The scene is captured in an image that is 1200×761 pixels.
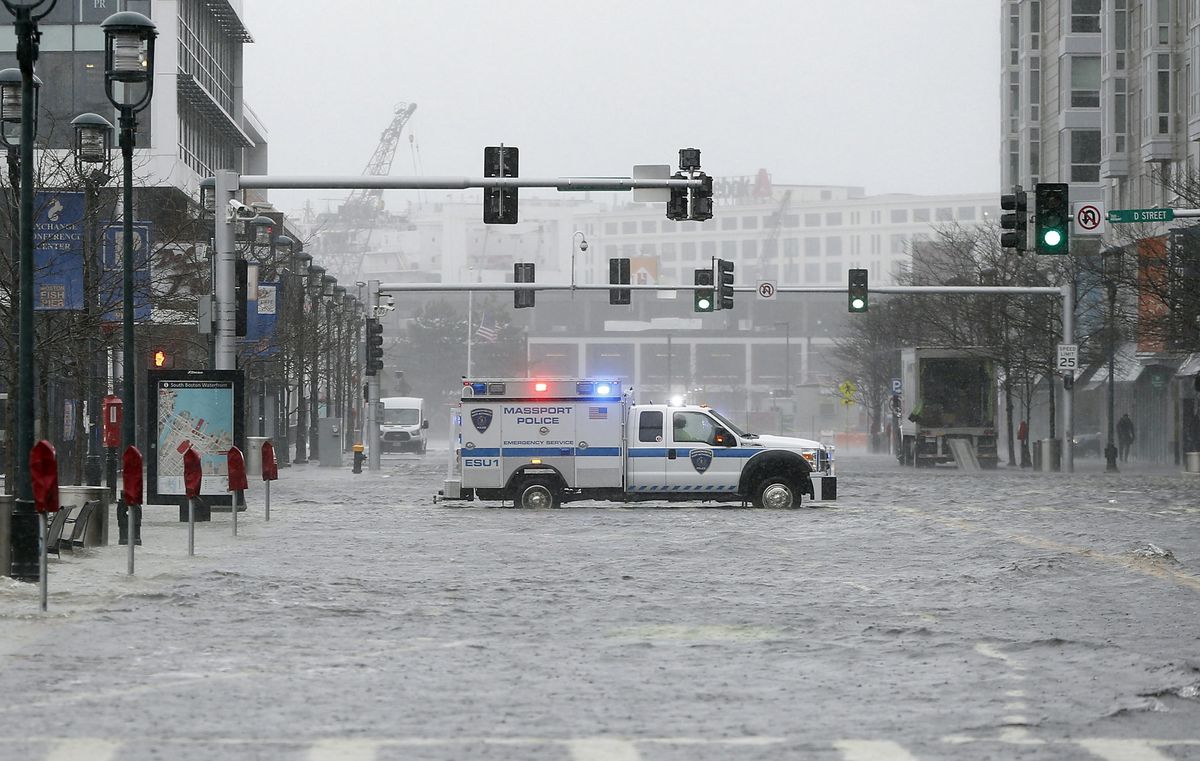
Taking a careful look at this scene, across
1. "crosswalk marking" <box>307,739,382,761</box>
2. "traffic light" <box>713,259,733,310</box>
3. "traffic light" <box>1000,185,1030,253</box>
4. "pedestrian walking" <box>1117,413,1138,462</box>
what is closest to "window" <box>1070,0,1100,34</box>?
"pedestrian walking" <box>1117,413,1138,462</box>

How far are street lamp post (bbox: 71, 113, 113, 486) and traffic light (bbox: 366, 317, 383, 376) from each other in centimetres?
1724

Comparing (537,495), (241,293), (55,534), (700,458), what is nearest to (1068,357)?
(700,458)

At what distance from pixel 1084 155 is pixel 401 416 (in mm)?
29973

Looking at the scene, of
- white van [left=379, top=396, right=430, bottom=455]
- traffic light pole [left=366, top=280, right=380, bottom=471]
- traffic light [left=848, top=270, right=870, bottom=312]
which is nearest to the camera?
traffic light [left=848, top=270, right=870, bottom=312]

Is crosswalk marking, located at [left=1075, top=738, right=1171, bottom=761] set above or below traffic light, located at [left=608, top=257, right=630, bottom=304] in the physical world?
below

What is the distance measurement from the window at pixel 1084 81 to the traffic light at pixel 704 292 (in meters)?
31.0

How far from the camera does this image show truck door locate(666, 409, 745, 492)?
33.7m

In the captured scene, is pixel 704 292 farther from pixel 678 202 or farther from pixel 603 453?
pixel 678 202

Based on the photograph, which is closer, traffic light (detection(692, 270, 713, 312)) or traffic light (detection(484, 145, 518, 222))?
traffic light (detection(484, 145, 518, 222))

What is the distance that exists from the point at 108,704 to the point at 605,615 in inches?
222

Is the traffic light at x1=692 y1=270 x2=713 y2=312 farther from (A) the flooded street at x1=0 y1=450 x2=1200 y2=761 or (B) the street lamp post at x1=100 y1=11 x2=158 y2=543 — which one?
(B) the street lamp post at x1=100 y1=11 x2=158 y2=543

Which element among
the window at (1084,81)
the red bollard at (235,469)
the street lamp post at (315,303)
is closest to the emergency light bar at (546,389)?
the red bollard at (235,469)

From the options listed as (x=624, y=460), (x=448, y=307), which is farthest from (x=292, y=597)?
(x=448, y=307)

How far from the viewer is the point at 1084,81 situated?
253 ft
